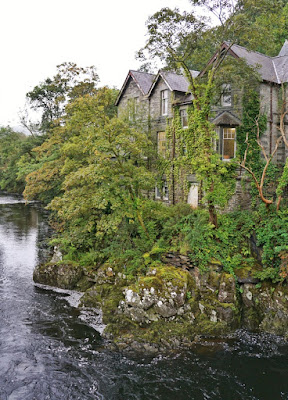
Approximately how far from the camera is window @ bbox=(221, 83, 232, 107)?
901 inches

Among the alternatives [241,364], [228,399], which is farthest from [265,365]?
[228,399]

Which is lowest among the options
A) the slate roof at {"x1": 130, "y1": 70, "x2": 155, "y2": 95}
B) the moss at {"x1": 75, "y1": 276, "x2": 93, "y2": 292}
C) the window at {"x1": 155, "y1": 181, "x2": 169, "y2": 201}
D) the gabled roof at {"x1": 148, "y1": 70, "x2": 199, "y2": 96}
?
the moss at {"x1": 75, "y1": 276, "x2": 93, "y2": 292}

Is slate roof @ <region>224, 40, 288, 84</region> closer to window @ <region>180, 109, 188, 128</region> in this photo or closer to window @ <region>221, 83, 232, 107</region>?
window @ <region>221, 83, 232, 107</region>

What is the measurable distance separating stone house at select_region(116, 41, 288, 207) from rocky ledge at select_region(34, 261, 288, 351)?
7.53 m

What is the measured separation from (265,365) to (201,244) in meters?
6.75

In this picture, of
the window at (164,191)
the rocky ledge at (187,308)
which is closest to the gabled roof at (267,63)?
the window at (164,191)

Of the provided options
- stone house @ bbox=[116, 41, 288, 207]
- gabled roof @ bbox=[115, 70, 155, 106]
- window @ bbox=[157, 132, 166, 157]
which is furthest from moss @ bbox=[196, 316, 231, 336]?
gabled roof @ bbox=[115, 70, 155, 106]

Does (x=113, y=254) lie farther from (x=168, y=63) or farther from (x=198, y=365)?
(x=168, y=63)

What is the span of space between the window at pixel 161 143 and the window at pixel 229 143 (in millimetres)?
5889

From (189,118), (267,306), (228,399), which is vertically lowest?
(228,399)

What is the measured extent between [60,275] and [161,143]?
1415cm

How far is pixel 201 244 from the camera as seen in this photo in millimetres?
18062

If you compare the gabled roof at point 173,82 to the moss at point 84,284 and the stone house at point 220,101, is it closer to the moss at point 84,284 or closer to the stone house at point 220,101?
the stone house at point 220,101

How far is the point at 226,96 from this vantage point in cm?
2348
